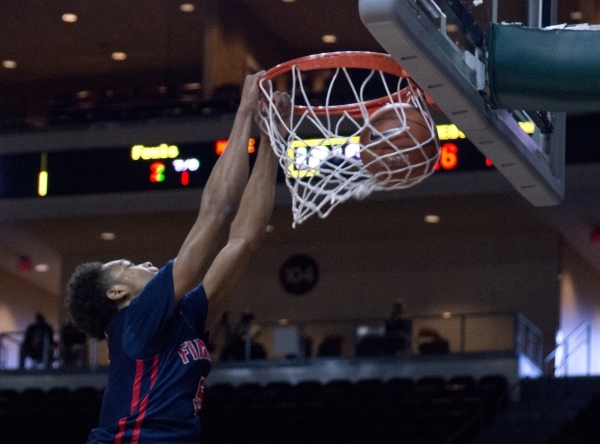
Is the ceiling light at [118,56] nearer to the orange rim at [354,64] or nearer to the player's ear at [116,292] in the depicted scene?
the orange rim at [354,64]

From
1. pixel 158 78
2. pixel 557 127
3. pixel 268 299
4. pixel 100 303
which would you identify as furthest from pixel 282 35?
pixel 100 303

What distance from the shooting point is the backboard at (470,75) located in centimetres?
371

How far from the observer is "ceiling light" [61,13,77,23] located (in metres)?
15.5

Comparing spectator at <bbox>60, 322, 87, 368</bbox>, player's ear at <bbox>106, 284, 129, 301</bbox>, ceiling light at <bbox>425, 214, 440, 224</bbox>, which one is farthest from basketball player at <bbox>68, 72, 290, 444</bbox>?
ceiling light at <bbox>425, 214, 440, 224</bbox>

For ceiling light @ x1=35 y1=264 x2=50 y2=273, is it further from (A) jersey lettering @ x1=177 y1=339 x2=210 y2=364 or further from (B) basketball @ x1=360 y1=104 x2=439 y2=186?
(A) jersey lettering @ x1=177 y1=339 x2=210 y2=364

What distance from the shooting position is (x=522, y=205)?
1437cm

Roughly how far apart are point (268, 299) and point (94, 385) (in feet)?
11.0

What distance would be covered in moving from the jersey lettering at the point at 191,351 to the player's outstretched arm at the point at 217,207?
5.7 inches

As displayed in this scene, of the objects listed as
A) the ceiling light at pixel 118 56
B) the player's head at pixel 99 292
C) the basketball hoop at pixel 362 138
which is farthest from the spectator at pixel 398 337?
the player's head at pixel 99 292

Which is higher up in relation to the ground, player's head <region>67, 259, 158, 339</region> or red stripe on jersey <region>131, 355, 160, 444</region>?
player's head <region>67, 259, 158, 339</region>

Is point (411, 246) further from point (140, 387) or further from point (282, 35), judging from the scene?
point (140, 387)

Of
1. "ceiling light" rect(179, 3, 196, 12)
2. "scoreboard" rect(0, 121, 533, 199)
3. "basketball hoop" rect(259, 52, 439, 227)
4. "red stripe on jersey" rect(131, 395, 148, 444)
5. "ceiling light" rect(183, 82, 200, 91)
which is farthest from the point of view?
"ceiling light" rect(183, 82, 200, 91)

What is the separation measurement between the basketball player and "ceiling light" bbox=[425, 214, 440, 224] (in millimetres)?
11569

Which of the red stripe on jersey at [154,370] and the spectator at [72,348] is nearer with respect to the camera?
the red stripe on jersey at [154,370]
